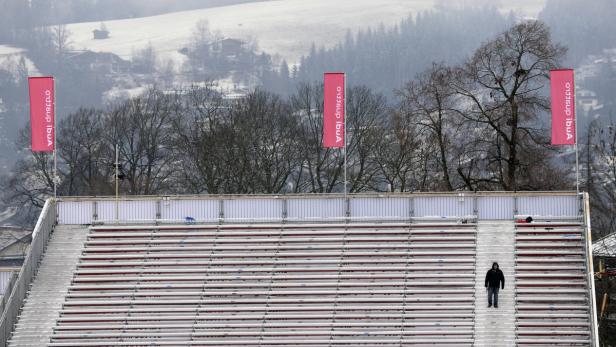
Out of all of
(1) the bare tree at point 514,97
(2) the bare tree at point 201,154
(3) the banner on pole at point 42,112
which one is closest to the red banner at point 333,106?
(3) the banner on pole at point 42,112

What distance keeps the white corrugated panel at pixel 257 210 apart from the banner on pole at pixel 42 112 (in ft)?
25.9

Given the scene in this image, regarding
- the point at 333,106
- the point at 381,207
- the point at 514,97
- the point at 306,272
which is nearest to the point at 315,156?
A: the point at 514,97

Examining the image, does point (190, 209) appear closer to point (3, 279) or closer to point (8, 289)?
point (3, 279)

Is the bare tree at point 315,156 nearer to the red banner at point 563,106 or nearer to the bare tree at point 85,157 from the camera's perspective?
the bare tree at point 85,157

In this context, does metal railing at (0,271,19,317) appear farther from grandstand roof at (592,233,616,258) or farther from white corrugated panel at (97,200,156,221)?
grandstand roof at (592,233,616,258)

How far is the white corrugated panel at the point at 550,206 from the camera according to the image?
5309 cm

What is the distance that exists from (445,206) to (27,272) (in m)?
15.7

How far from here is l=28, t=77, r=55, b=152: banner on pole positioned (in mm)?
56469

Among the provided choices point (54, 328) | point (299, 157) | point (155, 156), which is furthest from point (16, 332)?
point (155, 156)

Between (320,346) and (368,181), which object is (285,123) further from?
(320,346)

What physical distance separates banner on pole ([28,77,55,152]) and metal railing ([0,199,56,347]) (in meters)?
3.19

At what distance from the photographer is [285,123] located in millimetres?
99750

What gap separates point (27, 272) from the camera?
5169 cm

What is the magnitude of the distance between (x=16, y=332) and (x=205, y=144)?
43.0 meters
